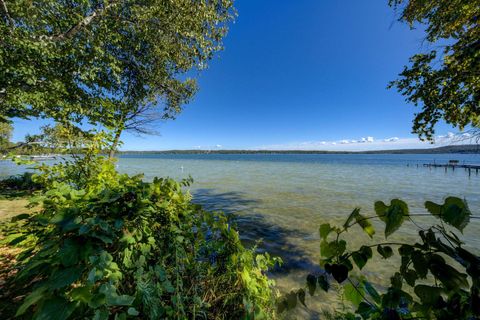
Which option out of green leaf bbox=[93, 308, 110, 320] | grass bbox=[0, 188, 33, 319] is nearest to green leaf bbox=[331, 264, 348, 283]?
green leaf bbox=[93, 308, 110, 320]

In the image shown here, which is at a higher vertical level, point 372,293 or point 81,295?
point 81,295

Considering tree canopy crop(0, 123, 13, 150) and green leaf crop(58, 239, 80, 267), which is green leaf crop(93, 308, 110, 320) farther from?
tree canopy crop(0, 123, 13, 150)

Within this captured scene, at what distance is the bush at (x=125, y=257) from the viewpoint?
1.15 m

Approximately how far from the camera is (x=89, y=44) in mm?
6730

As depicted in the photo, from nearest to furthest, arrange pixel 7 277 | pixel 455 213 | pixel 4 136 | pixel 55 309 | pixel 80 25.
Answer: pixel 455 213 < pixel 55 309 < pixel 7 277 < pixel 80 25 < pixel 4 136

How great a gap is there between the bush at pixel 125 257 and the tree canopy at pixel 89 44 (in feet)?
11.4

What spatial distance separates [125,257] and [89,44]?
794cm

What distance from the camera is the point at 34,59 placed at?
5.84 metres

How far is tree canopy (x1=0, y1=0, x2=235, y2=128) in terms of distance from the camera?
5.50 metres

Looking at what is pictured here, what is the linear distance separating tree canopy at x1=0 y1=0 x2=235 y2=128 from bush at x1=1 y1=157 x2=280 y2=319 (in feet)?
11.4

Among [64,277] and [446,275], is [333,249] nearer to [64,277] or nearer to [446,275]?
[446,275]

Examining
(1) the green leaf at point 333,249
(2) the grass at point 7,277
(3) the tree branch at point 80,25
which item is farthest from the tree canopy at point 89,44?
(1) the green leaf at point 333,249

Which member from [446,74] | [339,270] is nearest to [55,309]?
[339,270]

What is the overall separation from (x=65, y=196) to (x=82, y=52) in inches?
262
